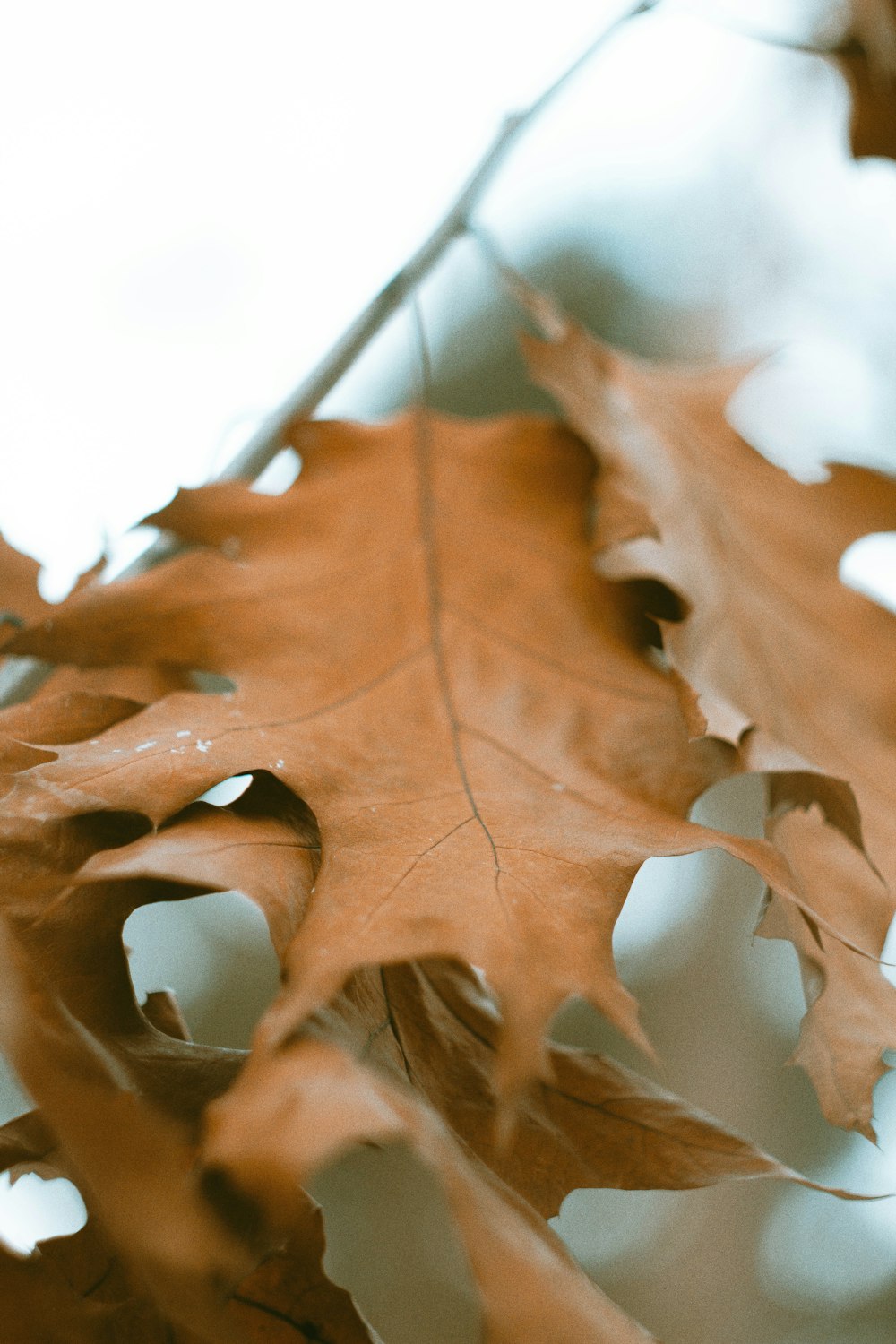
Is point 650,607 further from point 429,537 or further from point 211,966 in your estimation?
point 211,966

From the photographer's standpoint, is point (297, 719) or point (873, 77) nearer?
point (297, 719)

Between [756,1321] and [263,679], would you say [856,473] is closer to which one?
[263,679]

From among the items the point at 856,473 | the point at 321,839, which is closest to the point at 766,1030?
the point at 856,473

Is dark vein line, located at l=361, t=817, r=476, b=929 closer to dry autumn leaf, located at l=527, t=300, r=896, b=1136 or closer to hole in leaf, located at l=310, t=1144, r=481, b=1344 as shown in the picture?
dry autumn leaf, located at l=527, t=300, r=896, b=1136

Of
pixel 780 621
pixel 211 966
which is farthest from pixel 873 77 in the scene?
pixel 211 966

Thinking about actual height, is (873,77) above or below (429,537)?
above
